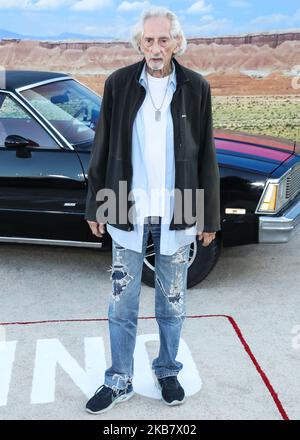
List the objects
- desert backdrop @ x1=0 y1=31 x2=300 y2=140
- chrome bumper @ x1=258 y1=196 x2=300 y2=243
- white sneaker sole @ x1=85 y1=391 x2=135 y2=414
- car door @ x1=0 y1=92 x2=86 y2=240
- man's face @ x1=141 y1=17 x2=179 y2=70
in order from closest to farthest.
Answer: man's face @ x1=141 y1=17 x2=179 y2=70, white sneaker sole @ x1=85 y1=391 x2=135 y2=414, chrome bumper @ x1=258 y1=196 x2=300 y2=243, car door @ x1=0 y1=92 x2=86 y2=240, desert backdrop @ x1=0 y1=31 x2=300 y2=140

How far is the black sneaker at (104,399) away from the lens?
293 centimetres

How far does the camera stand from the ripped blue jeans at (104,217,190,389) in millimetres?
2814

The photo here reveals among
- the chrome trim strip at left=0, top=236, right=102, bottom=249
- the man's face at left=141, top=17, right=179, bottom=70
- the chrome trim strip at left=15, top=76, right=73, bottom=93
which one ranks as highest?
the man's face at left=141, top=17, right=179, bottom=70

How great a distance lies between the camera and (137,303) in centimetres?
290

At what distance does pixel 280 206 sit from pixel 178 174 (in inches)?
71.0

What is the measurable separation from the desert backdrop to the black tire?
11.0ft

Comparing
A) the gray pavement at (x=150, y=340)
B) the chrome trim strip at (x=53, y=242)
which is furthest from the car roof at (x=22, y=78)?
the gray pavement at (x=150, y=340)

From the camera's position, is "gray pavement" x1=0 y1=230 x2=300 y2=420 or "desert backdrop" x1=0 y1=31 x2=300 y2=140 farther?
"desert backdrop" x1=0 y1=31 x2=300 y2=140

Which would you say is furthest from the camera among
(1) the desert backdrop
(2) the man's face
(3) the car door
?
(1) the desert backdrop

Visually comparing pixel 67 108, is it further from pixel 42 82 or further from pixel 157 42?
pixel 157 42

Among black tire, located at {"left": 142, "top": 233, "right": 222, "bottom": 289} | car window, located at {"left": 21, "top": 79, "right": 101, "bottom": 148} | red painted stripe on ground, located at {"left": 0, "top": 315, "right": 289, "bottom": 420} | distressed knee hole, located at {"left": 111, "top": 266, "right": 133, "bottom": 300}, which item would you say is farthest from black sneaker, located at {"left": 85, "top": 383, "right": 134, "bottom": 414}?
car window, located at {"left": 21, "top": 79, "right": 101, "bottom": 148}

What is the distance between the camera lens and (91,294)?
441 cm

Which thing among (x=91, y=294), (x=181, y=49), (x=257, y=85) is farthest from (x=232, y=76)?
(x=181, y=49)

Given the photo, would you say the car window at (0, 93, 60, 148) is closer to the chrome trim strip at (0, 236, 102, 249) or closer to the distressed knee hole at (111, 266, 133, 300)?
the chrome trim strip at (0, 236, 102, 249)
